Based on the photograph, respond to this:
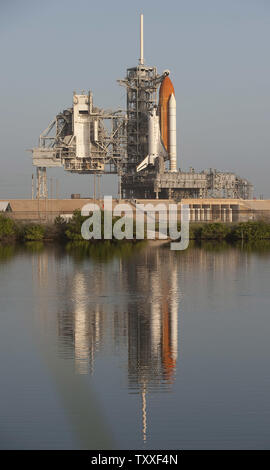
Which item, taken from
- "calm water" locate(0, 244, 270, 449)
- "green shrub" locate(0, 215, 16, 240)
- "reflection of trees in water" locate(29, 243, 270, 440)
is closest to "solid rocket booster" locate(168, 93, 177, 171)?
"green shrub" locate(0, 215, 16, 240)

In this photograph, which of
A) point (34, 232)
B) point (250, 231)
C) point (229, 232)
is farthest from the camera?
point (229, 232)

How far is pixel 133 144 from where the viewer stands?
76.2 metres

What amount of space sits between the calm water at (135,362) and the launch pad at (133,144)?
39214mm

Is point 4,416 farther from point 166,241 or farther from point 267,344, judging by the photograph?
point 166,241

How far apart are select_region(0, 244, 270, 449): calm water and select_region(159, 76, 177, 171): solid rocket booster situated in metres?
41.0

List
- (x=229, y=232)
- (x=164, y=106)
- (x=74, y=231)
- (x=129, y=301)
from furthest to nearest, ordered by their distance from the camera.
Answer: (x=164, y=106) < (x=229, y=232) < (x=74, y=231) < (x=129, y=301)

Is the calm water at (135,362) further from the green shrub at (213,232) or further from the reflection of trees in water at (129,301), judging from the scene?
the green shrub at (213,232)

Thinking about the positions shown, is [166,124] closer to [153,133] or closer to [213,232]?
[153,133]

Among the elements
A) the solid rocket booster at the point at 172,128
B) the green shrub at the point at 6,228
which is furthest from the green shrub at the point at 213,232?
the green shrub at the point at 6,228

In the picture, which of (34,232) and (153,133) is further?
(153,133)

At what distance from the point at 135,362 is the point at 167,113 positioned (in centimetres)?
→ 5944

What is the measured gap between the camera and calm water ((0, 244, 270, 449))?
1304 cm

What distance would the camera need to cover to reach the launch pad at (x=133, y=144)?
7356cm

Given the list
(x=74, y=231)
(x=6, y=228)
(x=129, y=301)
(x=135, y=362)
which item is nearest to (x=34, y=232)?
(x=6, y=228)
